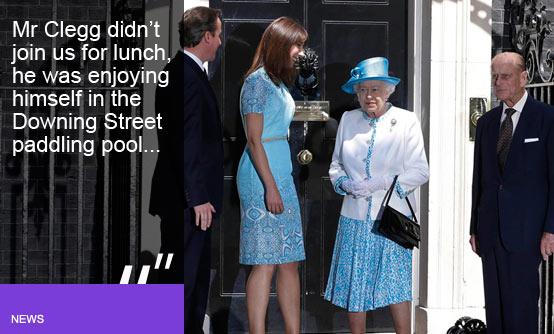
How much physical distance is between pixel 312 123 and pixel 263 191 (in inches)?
47.8

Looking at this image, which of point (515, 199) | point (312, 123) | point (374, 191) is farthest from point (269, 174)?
point (515, 199)

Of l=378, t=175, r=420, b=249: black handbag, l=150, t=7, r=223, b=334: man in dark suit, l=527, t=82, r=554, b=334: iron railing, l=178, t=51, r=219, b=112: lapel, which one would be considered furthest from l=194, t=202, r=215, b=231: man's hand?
l=527, t=82, r=554, b=334: iron railing

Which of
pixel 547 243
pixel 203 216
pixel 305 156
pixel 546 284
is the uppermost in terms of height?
pixel 305 156

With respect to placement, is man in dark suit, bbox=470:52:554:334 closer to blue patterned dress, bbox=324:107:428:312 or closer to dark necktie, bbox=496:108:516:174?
dark necktie, bbox=496:108:516:174

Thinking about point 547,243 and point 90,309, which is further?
point 90,309

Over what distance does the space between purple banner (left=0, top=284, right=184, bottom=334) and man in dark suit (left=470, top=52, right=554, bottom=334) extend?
5.95ft

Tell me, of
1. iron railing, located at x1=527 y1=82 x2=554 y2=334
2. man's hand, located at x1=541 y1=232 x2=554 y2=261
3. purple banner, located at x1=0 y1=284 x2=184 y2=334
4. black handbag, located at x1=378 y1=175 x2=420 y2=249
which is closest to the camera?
man's hand, located at x1=541 y1=232 x2=554 y2=261

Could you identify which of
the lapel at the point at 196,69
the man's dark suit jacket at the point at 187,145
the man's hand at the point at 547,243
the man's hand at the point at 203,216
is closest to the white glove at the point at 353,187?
the man's dark suit jacket at the point at 187,145

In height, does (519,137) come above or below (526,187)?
above

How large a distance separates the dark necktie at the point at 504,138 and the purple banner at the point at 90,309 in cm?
198

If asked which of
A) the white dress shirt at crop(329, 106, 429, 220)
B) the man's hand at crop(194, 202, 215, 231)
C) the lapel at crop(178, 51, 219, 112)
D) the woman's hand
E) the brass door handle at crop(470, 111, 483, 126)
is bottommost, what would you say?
the man's hand at crop(194, 202, 215, 231)

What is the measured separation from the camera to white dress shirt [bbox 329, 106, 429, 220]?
5.95 meters

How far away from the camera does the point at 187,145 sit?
5.55 metres

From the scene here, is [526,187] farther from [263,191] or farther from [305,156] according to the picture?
[305,156]
